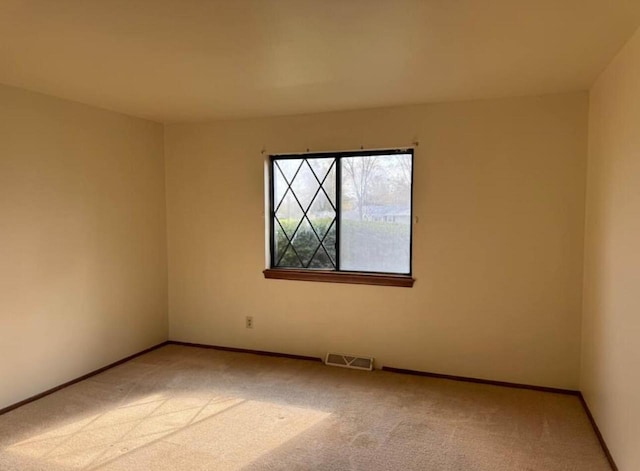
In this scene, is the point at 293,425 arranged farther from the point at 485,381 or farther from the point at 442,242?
the point at 442,242

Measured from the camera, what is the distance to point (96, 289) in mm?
3525

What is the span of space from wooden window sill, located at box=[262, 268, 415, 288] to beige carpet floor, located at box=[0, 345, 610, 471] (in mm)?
742

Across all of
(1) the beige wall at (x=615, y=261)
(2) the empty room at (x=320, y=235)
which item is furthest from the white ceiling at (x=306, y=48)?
(1) the beige wall at (x=615, y=261)

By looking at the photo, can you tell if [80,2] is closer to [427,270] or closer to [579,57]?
[579,57]

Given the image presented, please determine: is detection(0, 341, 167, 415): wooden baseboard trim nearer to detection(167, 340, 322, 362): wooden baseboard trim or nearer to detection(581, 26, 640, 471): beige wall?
detection(167, 340, 322, 362): wooden baseboard trim

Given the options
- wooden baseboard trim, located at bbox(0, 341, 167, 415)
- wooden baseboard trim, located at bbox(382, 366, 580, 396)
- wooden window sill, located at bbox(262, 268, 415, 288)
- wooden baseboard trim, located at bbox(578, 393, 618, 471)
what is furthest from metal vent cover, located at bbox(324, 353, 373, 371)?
wooden baseboard trim, located at bbox(0, 341, 167, 415)

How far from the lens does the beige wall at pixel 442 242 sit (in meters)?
3.10

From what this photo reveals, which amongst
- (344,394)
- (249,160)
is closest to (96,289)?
(249,160)

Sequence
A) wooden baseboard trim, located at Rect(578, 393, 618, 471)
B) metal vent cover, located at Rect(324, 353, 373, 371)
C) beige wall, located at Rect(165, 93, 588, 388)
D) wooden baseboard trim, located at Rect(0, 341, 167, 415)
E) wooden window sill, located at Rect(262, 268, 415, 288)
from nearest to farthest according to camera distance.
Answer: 1. wooden baseboard trim, located at Rect(578, 393, 618, 471)
2. wooden baseboard trim, located at Rect(0, 341, 167, 415)
3. beige wall, located at Rect(165, 93, 588, 388)
4. wooden window sill, located at Rect(262, 268, 415, 288)
5. metal vent cover, located at Rect(324, 353, 373, 371)

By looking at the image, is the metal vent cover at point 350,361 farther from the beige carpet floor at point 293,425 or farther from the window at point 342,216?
the window at point 342,216

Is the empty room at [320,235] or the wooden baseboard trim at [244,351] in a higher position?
the empty room at [320,235]

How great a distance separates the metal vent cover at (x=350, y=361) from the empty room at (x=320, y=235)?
2 cm

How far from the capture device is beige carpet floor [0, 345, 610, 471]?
7.56ft

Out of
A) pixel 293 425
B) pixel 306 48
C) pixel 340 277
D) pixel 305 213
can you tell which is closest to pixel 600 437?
pixel 293 425
